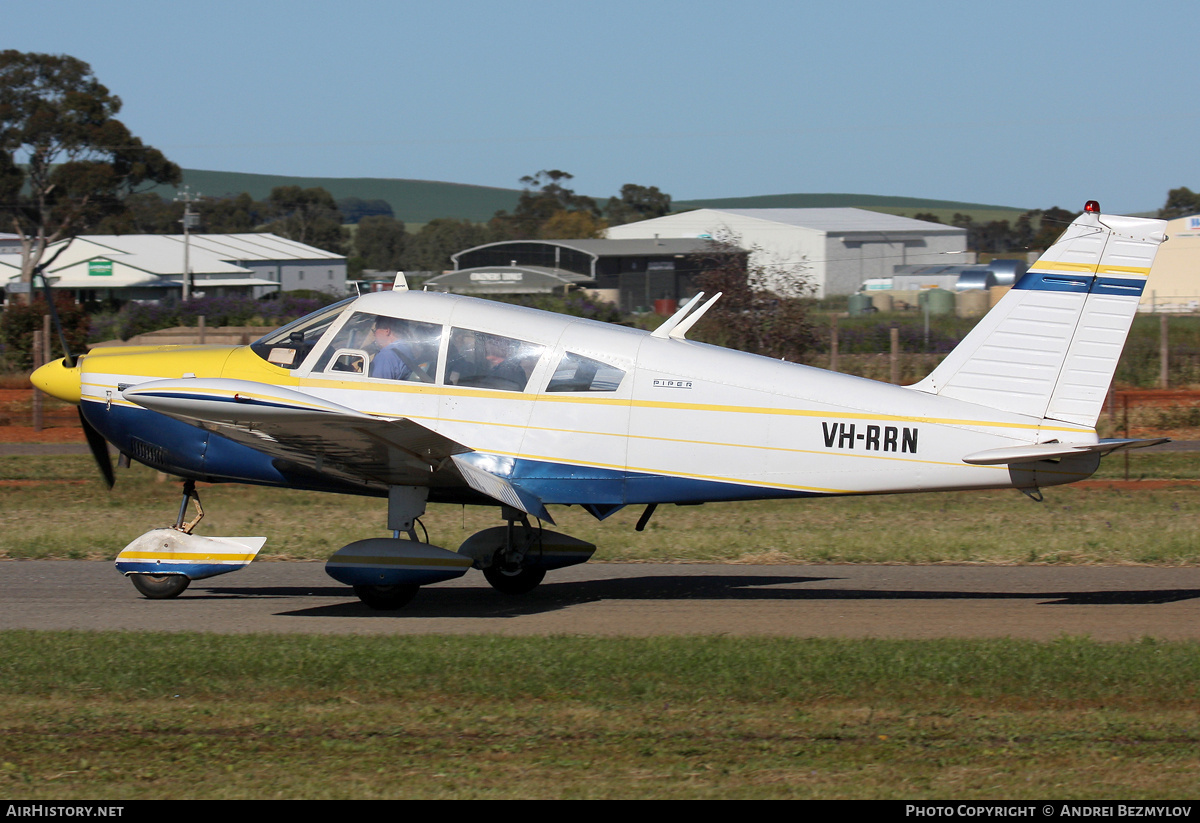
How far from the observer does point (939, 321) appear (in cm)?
3114

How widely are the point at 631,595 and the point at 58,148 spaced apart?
199 feet

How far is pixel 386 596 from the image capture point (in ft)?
27.6

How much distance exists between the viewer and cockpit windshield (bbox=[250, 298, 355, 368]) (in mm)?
8492

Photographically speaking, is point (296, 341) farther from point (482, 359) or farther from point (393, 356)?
point (482, 359)

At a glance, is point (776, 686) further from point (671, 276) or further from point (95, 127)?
point (95, 127)

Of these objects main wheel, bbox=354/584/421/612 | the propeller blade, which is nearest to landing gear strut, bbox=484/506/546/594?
main wheel, bbox=354/584/421/612

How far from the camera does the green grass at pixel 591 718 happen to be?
4.80 m

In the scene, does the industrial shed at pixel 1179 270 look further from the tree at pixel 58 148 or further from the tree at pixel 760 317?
the tree at pixel 58 148

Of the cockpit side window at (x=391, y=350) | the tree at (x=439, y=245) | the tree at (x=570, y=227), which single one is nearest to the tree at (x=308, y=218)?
the tree at (x=439, y=245)

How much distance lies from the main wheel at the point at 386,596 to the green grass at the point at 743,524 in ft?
7.27

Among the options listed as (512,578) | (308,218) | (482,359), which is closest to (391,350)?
(482,359)

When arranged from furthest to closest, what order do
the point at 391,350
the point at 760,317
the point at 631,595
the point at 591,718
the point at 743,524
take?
the point at 760,317 < the point at 743,524 < the point at 631,595 < the point at 391,350 < the point at 591,718

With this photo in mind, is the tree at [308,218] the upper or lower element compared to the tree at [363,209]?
lower

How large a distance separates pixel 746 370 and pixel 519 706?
11.0 feet
